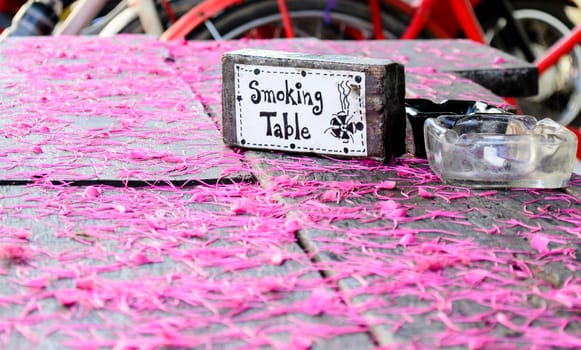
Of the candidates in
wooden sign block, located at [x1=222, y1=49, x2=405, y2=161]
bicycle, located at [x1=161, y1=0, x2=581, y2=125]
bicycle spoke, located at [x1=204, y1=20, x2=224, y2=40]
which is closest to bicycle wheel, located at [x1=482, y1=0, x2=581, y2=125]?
bicycle, located at [x1=161, y1=0, x2=581, y2=125]

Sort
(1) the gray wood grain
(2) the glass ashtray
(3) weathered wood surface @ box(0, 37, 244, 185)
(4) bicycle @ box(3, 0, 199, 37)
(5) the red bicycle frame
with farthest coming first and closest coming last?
(4) bicycle @ box(3, 0, 199, 37) < (5) the red bicycle frame < (3) weathered wood surface @ box(0, 37, 244, 185) < (2) the glass ashtray < (1) the gray wood grain

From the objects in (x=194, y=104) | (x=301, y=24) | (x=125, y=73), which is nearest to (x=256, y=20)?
(x=301, y=24)

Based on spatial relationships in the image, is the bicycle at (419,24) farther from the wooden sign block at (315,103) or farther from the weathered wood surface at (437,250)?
the weathered wood surface at (437,250)

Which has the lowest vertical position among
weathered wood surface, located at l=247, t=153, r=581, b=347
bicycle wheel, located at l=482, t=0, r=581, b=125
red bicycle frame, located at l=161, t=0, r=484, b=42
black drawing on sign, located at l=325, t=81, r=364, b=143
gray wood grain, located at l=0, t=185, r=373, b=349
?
bicycle wheel, located at l=482, t=0, r=581, b=125

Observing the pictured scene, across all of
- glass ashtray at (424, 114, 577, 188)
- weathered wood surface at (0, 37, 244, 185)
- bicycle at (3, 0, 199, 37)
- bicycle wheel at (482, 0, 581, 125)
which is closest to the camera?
glass ashtray at (424, 114, 577, 188)

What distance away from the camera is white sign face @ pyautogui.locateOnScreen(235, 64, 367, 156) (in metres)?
1.21

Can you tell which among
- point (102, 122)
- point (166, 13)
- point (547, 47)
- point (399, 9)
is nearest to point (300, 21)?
point (399, 9)

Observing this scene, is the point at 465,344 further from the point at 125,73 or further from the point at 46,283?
the point at 125,73

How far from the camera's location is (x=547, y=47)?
3.73 m

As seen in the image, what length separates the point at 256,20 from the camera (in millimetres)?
3238

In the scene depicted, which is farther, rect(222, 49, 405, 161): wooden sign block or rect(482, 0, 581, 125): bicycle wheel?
rect(482, 0, 581, 125): bicycle wheel

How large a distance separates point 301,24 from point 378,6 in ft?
1.03

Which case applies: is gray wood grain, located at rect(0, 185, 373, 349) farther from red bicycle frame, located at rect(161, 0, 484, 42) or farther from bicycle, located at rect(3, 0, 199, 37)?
bicycle, located at rect(3, 0, 199, 37)

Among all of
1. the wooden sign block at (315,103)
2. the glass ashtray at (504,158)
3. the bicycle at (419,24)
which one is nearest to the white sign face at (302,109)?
the wooden sign block at (315,103)
